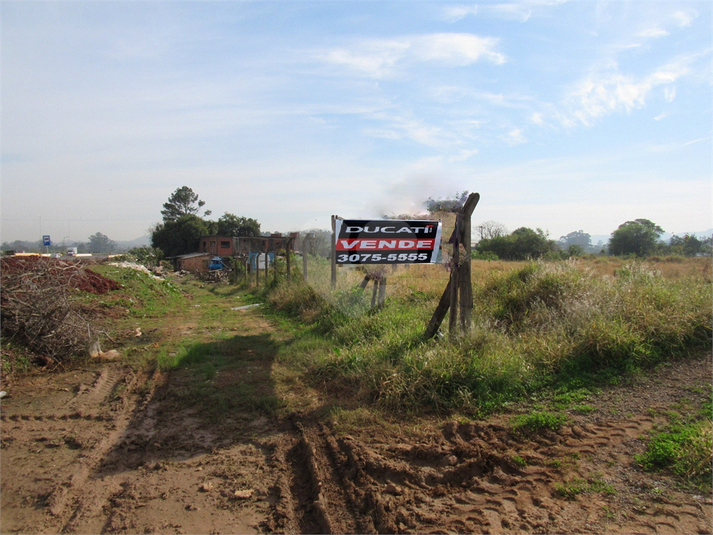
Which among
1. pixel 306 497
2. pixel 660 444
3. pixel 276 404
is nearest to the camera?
pixel 306 497

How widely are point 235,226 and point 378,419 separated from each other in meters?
49.9

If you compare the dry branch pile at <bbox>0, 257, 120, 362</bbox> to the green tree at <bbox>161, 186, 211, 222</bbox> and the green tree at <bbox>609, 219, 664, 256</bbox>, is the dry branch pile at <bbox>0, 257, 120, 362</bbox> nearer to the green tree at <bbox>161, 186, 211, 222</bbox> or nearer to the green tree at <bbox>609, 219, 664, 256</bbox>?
the green tree at <bbox>609, 219, 664, 256</bbox>

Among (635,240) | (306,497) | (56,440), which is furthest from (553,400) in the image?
(635,240)

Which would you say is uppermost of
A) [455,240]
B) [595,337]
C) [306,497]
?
[455,240]

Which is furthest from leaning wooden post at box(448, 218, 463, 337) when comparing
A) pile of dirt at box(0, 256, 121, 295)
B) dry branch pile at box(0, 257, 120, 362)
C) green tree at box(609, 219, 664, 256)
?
green tree at box(609, 219, 664, 256)

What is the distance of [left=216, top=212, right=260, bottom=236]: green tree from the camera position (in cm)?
5125

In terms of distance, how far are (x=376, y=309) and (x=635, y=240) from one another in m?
26.7

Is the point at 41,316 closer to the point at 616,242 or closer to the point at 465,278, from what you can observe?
the point at 465,278

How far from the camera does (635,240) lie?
1093 inches

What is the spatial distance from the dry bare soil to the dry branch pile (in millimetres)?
1419

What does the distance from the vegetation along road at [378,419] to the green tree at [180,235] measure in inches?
1621

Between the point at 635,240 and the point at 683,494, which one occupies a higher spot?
the point at 635,240

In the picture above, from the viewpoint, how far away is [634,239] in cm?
2783

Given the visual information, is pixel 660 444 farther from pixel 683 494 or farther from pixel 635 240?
pixel 635 240
